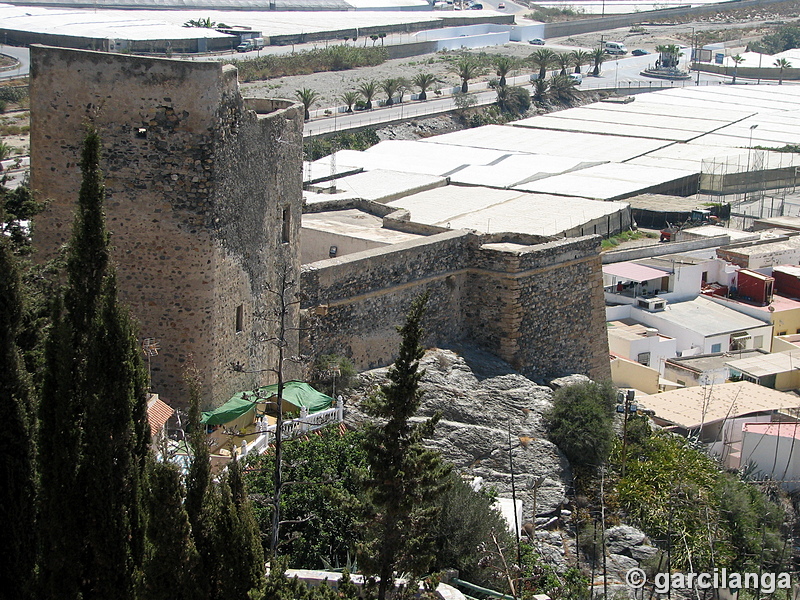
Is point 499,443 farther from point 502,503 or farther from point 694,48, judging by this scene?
point 694,48

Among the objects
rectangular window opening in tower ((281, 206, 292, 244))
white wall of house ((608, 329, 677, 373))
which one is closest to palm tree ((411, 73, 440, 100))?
white wall of house ((608, 329, 677, 373))

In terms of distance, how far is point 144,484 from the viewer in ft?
31.5

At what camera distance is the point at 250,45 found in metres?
75.8

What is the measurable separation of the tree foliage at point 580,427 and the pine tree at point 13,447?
9123 millimetres

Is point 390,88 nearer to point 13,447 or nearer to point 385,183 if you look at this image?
point 385,183

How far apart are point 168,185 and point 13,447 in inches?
185

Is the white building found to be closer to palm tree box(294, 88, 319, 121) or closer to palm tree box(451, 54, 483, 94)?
palm tree box(294, 88, 319, 121)

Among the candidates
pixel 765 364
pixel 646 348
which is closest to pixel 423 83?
pixel 646 348

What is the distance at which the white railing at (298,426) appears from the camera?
1394 cm

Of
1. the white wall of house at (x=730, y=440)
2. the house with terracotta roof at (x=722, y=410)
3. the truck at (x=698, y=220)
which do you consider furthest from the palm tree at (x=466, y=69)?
the white wall of house at (x=730, y=440)

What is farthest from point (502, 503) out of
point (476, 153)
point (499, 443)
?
point (476, 153)

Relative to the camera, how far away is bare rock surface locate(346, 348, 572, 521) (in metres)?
16.0

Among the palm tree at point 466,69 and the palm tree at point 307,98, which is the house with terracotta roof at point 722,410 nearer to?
the palm tree at point 307,98

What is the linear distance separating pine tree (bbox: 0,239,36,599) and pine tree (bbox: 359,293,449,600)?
2.71 m
